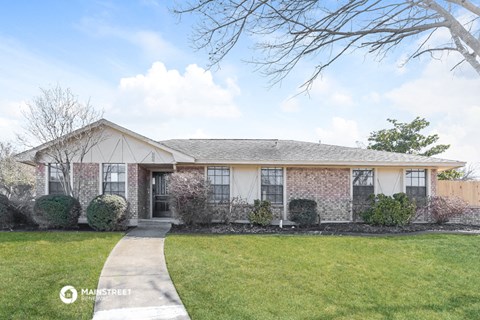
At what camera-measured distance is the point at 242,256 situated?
853 centimetres

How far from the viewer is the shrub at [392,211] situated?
42.8ft

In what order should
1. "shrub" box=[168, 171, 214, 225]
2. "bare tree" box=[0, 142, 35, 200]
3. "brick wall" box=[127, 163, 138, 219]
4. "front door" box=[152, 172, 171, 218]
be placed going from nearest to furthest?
"shrub" box=[168, 171, 214, 225] → "brick wall" box=[127, 163, 138, 219] → "front door" box=[152, 172, 171, 218] → "bare tree" box=[0, 142, 35, 200]

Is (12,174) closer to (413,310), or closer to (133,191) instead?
(133,191)

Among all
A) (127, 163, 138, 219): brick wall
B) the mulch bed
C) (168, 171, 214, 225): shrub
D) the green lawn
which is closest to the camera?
the green lawn

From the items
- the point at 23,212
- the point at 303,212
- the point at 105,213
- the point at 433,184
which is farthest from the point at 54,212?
the point at 433,184

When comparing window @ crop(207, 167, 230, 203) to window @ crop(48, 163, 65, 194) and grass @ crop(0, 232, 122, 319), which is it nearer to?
grass @ crop(0, 232, 122, 319)

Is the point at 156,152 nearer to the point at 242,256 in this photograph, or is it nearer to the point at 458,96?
the point at 242,256

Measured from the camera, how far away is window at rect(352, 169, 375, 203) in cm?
1466

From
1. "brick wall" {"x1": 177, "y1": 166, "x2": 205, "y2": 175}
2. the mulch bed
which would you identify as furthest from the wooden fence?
"brick wall" {"x1": 177, "y1": 166, "x2": 205, "y2": 175}

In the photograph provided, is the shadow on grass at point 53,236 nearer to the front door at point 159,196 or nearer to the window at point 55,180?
the window at point 55,180

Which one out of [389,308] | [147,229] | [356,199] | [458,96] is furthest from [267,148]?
[389,308]

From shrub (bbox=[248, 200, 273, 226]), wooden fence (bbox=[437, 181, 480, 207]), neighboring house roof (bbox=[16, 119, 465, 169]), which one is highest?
neighboring house roof (bbox=[16, 119, 465, 169])

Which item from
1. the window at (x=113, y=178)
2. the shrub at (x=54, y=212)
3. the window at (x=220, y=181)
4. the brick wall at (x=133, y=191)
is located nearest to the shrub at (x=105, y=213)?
the shrub at (x=54, y=212)

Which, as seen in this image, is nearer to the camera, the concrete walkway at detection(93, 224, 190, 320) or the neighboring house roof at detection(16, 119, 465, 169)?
the concrete walkway at detection(93, 224, 190, 320)
